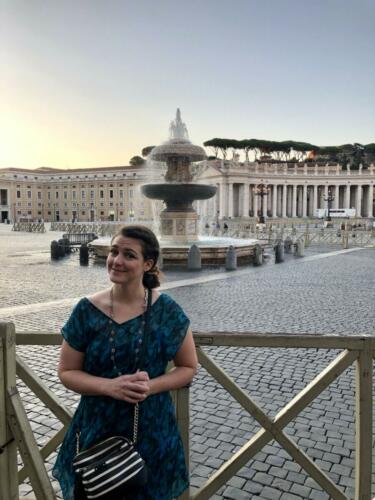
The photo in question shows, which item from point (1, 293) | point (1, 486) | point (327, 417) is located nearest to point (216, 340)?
point (1, 486)

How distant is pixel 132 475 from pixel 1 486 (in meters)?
0.89

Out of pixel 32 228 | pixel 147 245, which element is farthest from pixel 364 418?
pixel 32 228

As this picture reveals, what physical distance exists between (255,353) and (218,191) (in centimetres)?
8671

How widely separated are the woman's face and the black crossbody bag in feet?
2.47

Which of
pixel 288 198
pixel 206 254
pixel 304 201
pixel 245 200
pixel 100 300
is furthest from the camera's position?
Result: pixel 288 198

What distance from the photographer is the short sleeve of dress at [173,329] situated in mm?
2146

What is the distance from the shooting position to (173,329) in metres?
2.16

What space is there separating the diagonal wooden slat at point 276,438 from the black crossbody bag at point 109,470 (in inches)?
38.1

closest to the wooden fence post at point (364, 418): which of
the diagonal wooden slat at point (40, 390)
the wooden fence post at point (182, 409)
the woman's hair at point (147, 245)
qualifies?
the wooden fence post at point (182, 409)

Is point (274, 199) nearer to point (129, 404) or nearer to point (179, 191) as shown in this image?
point (179, 191)

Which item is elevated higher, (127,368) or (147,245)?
(147,245)

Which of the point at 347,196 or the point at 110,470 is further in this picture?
the point at 347,196

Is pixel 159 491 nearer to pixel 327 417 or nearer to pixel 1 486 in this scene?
pixel 1 486

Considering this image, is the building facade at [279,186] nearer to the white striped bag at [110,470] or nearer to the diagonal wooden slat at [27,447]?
the diagonal wooden slat at [27,447]
